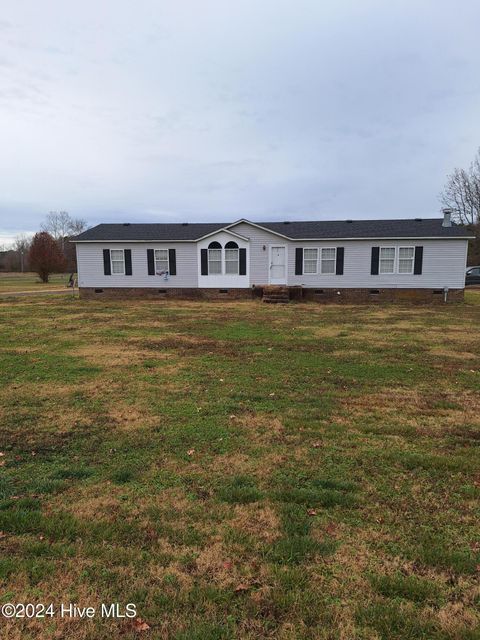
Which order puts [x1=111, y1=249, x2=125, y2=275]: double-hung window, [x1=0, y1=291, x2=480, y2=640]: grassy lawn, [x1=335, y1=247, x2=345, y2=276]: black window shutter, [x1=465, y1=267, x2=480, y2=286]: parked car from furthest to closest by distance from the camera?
[x1=465, y1=267, x2=480, y2=286]: parked car → [x1=111, y1=249, x2=125, y2=275]: double-hung window → [x1=335, y1=247, x2=345, y2=276]: black window shutter → [x1=0, y1=291, x2=480, y2=640]: grassy lawn

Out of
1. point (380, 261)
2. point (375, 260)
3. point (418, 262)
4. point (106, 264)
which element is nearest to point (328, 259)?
point (375, 260)

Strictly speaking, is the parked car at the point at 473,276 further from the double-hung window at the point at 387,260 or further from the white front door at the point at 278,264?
the white front door at the point at 278,264

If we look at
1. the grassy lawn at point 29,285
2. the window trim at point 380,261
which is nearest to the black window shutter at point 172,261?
the window trim at point 380,261

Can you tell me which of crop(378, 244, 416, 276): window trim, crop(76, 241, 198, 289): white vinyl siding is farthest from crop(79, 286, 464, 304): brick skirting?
crop(378, 244, 416, 276): window trim

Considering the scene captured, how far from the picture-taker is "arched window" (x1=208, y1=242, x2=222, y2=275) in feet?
A: 66.5

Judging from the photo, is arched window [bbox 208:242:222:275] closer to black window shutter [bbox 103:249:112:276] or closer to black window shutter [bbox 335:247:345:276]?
black window shutter [bbox 103:249:112:276]

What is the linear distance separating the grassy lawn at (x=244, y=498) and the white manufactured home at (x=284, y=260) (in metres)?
12.7

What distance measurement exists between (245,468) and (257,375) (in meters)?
3.04

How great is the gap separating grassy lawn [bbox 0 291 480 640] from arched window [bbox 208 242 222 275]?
13567 mm

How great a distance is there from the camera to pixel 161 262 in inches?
812

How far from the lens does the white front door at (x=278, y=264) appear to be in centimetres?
1995

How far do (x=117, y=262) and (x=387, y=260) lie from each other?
12.9 m

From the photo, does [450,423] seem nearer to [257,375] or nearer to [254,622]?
[257,375]

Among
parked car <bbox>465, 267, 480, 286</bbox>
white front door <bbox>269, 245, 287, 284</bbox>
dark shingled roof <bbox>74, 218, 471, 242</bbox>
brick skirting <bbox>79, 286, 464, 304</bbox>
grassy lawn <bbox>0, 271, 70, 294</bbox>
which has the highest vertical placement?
dark shingled roof <bbox>74, 218, 471, 242</bbox>
